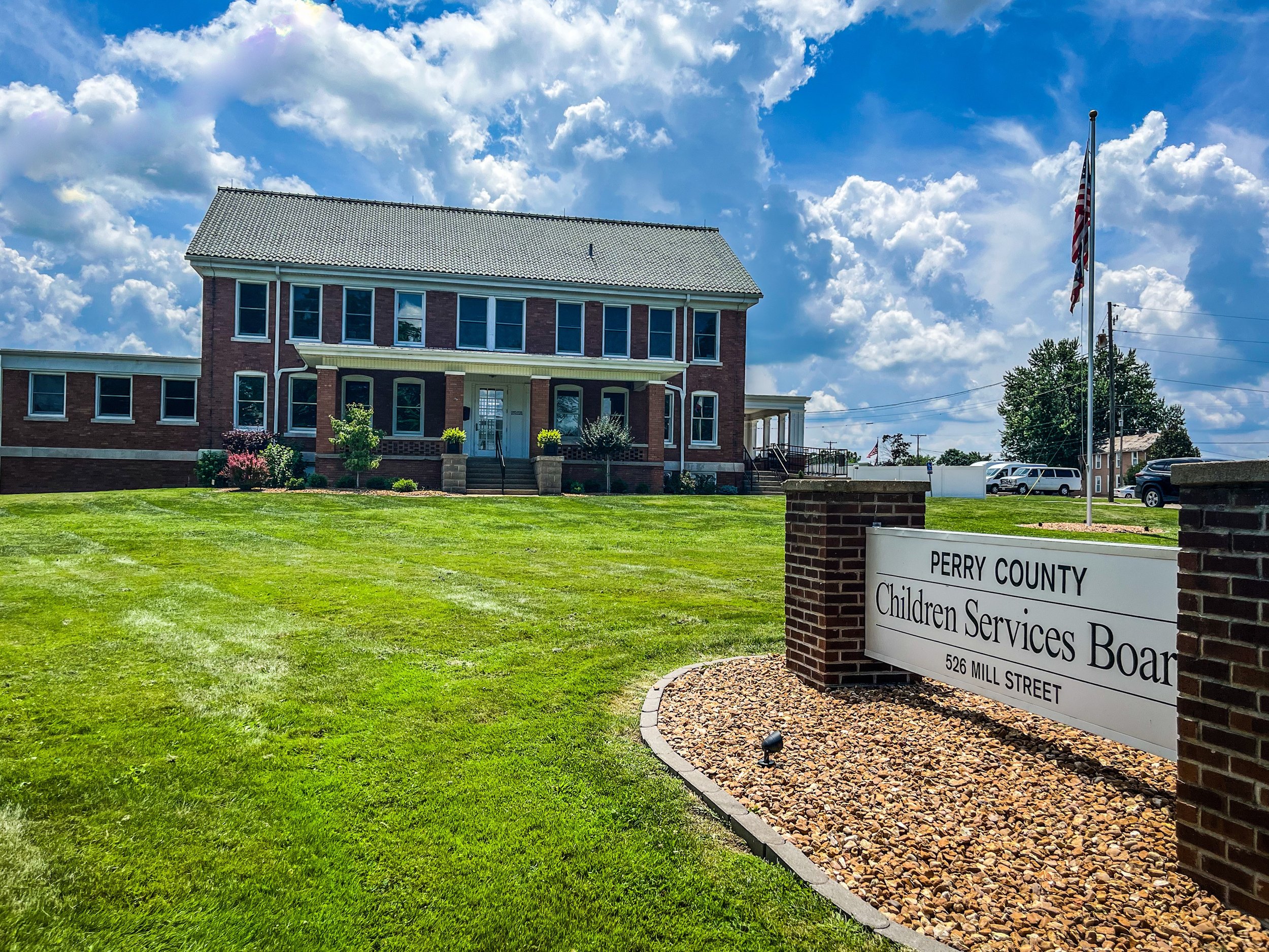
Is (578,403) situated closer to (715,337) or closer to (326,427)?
(715,337)

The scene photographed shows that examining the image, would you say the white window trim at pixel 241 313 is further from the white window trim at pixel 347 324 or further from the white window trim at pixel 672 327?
the white window trim at pixel 672 327

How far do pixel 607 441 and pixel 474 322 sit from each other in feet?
26.3

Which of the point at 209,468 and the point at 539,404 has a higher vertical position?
the point at 539,404

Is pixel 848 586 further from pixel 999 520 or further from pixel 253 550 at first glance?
pixel 999 520

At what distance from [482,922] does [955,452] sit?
7806cm

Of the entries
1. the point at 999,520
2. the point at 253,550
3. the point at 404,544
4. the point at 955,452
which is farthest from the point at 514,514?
the point at 955,452

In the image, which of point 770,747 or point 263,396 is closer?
point 770,747

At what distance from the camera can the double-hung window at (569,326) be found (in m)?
30.8

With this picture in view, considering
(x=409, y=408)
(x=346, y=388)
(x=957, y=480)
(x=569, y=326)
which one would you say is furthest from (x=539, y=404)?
(x=957, y=480)

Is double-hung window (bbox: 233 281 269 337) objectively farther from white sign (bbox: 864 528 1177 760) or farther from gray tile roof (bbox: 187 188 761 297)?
white sign (bbox: 864 528 1177 760)

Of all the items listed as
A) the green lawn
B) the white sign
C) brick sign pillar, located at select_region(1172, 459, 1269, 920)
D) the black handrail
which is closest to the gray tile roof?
the black handrail

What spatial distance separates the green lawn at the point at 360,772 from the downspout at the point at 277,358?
18.8 meters

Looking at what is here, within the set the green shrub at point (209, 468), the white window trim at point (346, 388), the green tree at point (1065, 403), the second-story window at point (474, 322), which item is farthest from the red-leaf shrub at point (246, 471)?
the green tree at point (1065, 403)

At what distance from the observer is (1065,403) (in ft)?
194
